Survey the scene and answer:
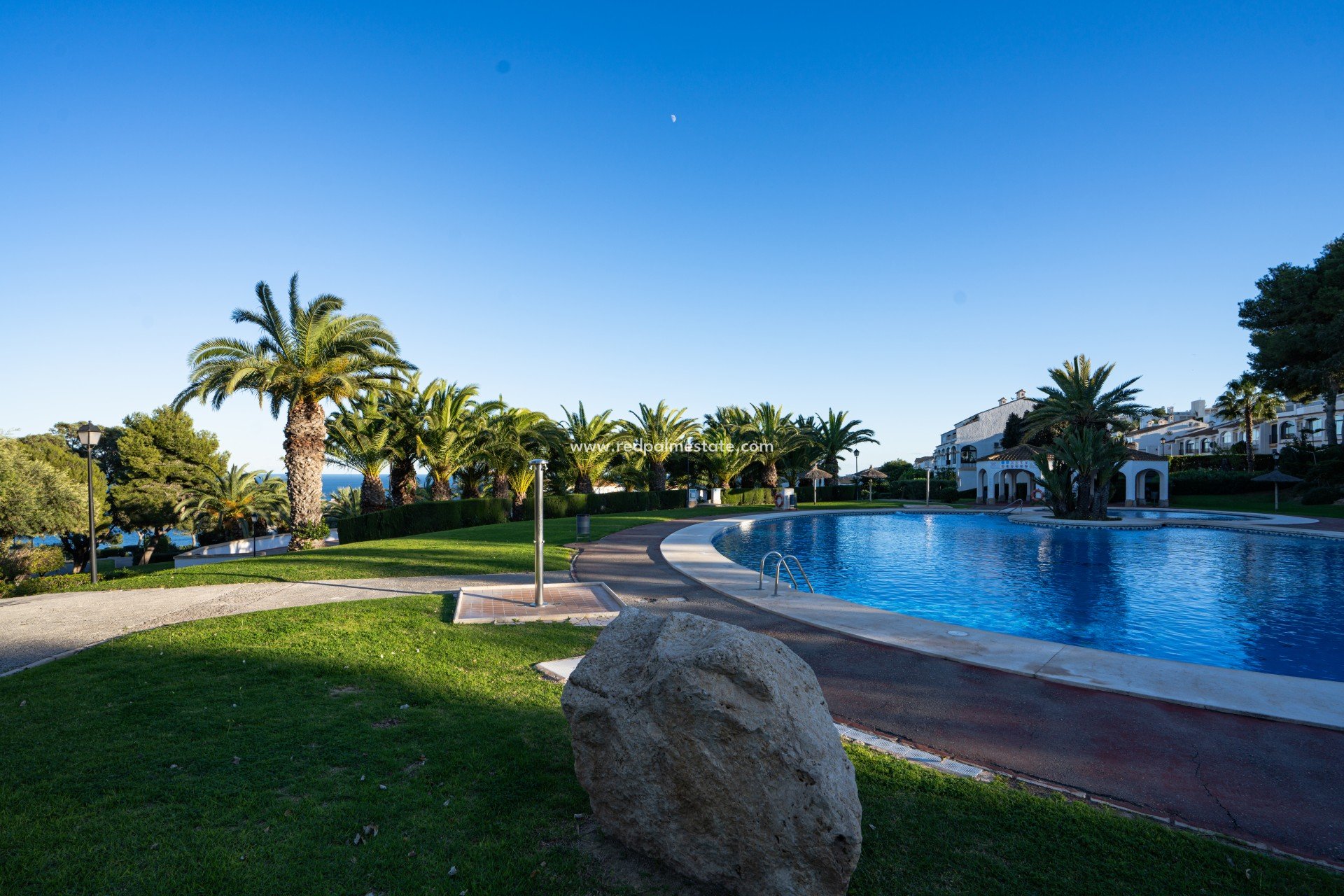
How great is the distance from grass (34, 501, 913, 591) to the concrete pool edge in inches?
268

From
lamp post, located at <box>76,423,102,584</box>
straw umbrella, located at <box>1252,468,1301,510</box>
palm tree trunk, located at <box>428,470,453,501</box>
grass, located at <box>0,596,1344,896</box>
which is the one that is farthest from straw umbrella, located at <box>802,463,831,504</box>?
grass, located at <box>0,596,1344,896</box>

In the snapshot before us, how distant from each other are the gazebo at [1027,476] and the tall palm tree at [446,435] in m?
30.7

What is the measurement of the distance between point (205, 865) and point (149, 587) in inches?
502

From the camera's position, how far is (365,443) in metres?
28.9

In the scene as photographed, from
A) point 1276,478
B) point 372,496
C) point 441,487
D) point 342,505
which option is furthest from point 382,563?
point 1276,478

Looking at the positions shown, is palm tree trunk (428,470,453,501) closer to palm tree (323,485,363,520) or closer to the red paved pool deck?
palm tree (323,485,363,520)

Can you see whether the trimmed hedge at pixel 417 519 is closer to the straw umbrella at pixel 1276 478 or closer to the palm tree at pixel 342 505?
the palm tree at pixel 342 505

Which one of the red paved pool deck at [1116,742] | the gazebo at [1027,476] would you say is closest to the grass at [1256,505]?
the gazebo at [1027,476]

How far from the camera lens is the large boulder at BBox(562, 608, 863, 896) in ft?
9.83

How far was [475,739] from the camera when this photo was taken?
16.3 ft

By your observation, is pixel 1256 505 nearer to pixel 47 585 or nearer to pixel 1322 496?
pixel 1322 496

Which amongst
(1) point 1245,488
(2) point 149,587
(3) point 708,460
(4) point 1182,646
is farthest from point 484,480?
(1) point 1245,488

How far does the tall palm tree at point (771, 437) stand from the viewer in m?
46.1

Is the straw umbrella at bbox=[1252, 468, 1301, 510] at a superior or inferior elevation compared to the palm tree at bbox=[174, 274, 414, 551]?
inferior
